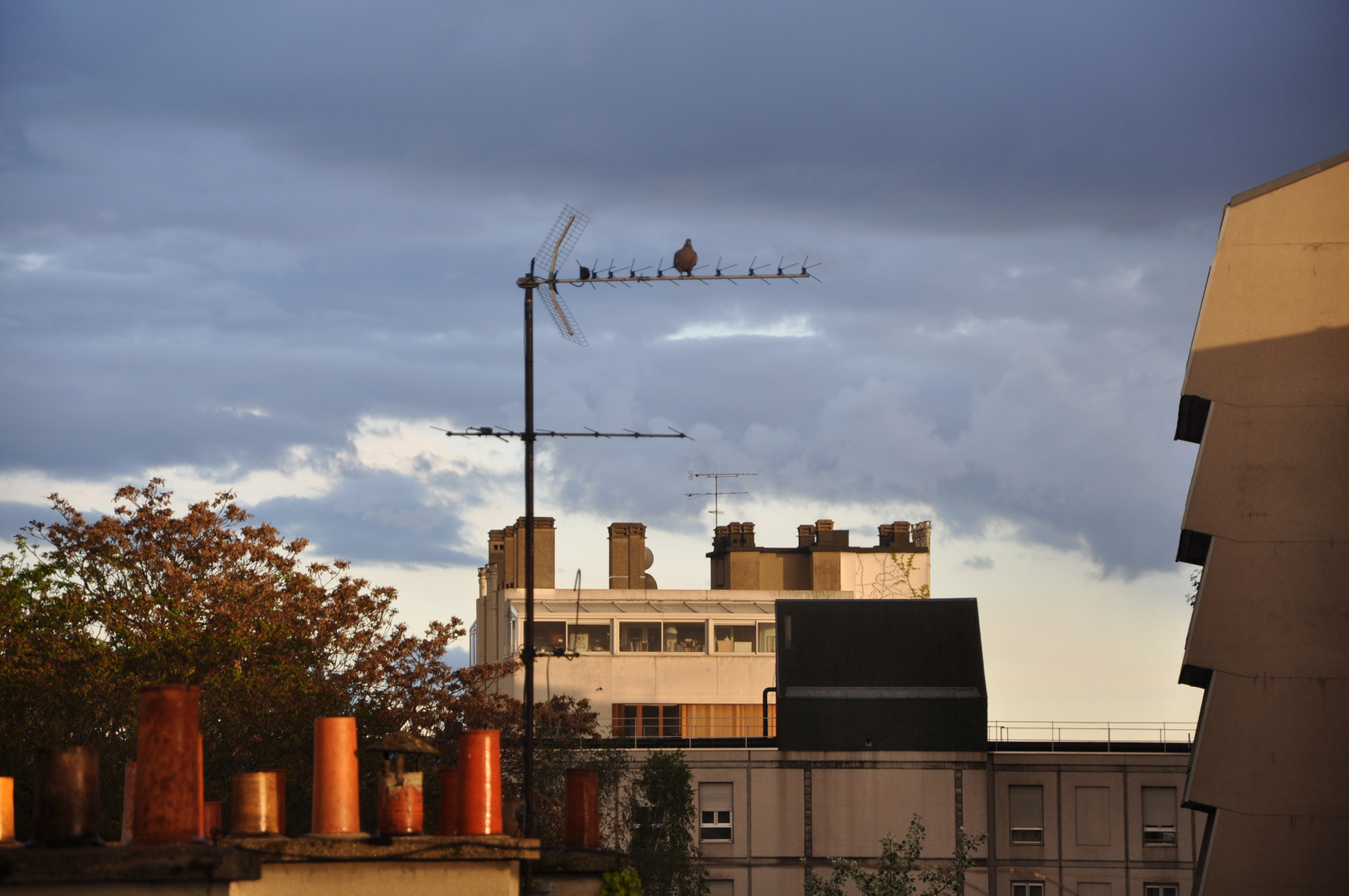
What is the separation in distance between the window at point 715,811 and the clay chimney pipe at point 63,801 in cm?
4250

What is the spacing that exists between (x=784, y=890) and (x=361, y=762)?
66.5 feet

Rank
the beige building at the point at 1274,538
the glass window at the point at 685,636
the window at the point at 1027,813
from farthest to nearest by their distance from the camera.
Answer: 1. the glass window at the point at 685,636
2. the window at the point at 1027,813
3. the beige building at the point at 1274,538

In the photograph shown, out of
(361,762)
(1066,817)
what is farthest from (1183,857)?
(361,762)

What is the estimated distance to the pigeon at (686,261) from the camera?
96.6 ft

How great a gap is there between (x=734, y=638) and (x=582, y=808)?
6146cm

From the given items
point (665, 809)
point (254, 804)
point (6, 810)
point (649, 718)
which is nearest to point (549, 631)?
point (649, 718)

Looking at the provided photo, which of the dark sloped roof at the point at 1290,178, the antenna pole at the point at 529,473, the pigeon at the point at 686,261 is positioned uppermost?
the dark sloped roof at the point at 1290,178

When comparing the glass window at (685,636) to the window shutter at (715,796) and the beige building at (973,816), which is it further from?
the beige building at (973,816)

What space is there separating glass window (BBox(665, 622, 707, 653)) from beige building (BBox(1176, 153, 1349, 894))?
150 feet

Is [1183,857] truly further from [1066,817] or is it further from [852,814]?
[852,814]

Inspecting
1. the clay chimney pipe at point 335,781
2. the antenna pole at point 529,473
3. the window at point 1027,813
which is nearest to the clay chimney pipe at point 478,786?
the clay chimney pipe at point 335,781

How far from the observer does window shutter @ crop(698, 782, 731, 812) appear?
54.3m

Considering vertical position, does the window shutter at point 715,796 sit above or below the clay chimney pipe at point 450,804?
below

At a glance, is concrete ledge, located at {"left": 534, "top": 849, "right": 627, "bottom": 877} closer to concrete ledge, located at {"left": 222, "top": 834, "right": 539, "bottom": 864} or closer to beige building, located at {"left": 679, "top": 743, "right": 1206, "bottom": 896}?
concrete ledge, located at {"left": 222, "top": 834, "right": 539, "bottom": 864}
